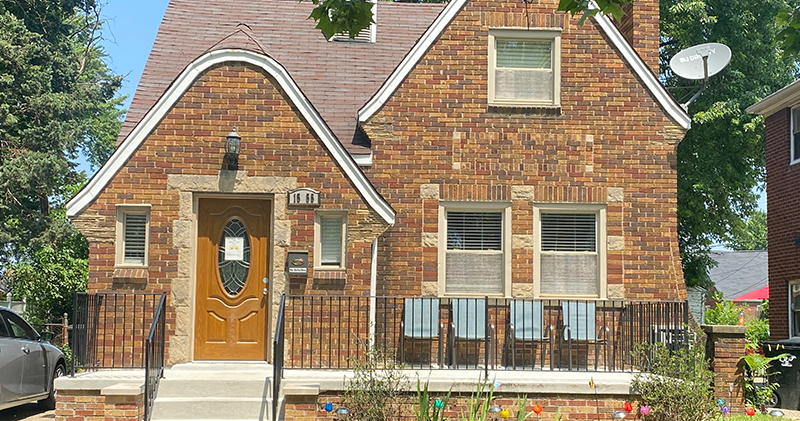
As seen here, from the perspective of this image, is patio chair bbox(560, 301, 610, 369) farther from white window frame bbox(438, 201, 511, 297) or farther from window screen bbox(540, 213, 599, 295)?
white window frame bbox(438, 201, 511, 297)

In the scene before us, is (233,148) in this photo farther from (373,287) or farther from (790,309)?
(790,309)

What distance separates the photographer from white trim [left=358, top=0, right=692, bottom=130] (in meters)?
12.2

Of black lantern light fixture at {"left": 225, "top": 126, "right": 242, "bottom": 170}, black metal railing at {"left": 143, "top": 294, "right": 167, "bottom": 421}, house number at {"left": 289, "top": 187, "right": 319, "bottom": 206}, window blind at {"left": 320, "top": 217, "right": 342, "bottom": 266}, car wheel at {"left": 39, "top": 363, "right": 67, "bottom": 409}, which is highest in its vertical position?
black lantern light fixture at {"left": 225, "top": 126, "right": 242, "bottom": 170}

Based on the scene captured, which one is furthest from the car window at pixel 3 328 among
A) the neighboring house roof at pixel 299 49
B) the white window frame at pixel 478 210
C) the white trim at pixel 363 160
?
the white window frame at pixel 478 210

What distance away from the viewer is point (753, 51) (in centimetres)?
2519

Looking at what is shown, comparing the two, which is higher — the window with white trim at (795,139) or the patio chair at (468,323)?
the window with white trim at (795,139)

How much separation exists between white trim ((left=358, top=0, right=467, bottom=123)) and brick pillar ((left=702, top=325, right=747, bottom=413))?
5912 mm

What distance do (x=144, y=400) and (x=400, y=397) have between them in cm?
276

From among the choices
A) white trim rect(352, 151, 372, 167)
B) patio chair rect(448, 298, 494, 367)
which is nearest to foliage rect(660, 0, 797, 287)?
patio chair rect(448, 298, 494, 367)

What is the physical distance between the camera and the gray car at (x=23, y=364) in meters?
11.0

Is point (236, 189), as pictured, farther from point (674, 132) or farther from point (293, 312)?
point (674, 132)

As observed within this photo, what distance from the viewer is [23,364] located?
11.5 m

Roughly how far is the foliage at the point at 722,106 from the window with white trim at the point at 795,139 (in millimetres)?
3358

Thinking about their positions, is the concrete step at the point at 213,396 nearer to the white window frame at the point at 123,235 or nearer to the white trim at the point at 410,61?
the white window frame at the point at 123,235
